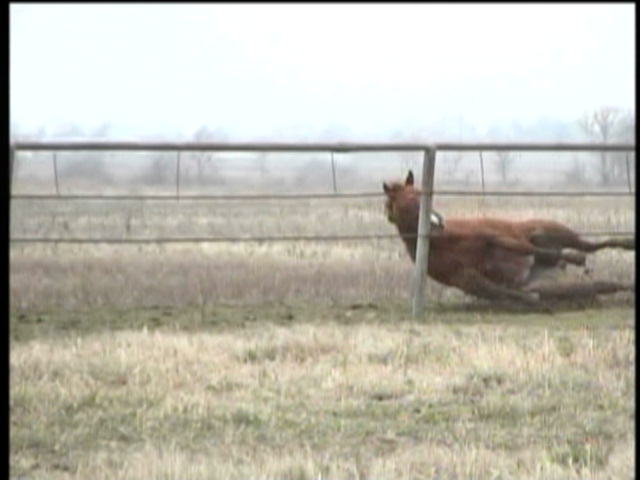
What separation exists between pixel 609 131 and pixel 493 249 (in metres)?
0.83

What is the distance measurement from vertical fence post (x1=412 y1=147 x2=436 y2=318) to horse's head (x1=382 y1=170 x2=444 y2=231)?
25 mm

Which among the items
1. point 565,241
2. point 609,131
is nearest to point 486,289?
point 565,241

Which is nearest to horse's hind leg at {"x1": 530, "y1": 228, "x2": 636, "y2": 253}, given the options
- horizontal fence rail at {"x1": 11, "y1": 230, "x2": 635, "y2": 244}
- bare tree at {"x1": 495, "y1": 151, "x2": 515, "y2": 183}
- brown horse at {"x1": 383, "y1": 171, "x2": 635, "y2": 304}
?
brown horse at {"x1": 383, "y1": 171, "x2": 635, "y2": 304}

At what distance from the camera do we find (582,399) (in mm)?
2943

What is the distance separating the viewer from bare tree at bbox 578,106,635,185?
3.22 metres

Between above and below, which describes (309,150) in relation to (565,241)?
above

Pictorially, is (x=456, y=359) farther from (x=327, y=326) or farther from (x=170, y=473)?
(x=170, y=473)

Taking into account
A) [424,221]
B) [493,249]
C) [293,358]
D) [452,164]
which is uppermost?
[452,164]

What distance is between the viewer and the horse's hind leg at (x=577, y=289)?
3650mm

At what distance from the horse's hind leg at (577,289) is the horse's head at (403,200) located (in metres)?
0.57

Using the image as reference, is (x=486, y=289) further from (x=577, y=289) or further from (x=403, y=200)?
(x=403, y=200)

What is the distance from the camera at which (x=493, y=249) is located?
419cm

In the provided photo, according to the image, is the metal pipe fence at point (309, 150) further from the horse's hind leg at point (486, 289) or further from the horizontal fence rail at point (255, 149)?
the horse's hind leg at point (486, 289)

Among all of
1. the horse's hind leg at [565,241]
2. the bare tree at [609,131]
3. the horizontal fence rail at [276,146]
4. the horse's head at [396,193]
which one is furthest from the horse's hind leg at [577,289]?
the horse's head at [396,193]
